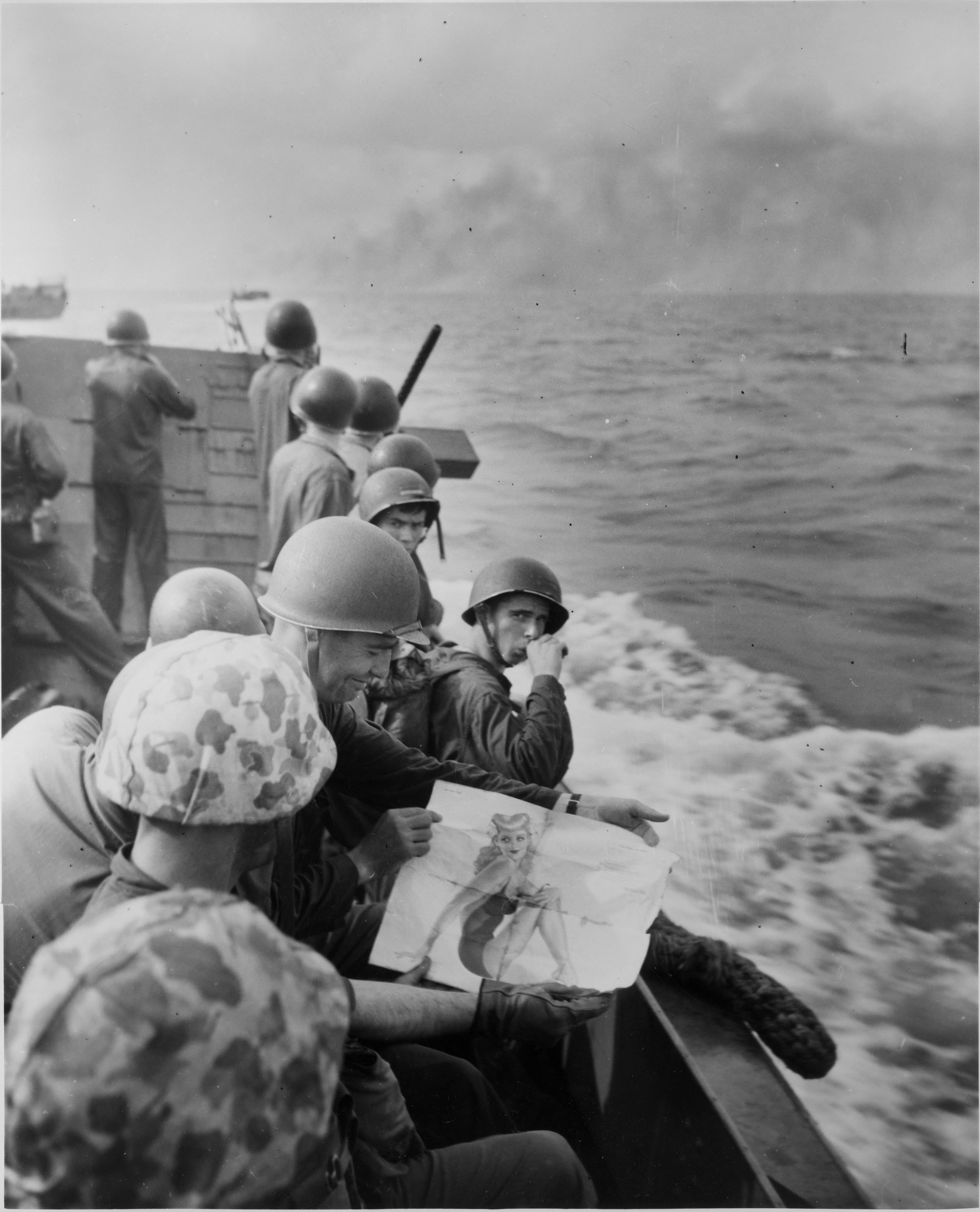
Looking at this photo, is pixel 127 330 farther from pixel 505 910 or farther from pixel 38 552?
pixel 505 910

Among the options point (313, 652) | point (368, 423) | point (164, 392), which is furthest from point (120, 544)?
point (313, 652)

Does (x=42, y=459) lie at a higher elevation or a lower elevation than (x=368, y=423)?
lower

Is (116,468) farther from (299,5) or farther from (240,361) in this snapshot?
(299,5)

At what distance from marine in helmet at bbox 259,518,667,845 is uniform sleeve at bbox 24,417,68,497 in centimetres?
178

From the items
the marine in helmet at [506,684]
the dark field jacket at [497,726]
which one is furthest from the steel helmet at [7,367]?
the dark field jacket at [497,726]

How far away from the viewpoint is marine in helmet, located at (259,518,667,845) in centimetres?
250

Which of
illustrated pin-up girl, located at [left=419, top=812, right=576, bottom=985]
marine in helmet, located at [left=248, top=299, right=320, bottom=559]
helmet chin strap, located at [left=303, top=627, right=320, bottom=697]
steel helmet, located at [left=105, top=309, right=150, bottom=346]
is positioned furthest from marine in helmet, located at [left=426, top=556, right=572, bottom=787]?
steel helmet, located at [left=105, top=309, right=150, bottom=346]

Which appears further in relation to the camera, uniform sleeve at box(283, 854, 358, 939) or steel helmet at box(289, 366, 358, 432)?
steel helmet at box(289, 366, 358, 432)

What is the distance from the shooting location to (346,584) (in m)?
2.50

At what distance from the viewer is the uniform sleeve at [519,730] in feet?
9.37

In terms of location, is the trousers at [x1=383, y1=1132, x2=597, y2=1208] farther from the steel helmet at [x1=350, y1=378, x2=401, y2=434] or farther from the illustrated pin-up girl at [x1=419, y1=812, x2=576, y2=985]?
the steel helmet at [x1=350, y1=378, x2=401, y2=434]

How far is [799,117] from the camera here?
292 centimetres

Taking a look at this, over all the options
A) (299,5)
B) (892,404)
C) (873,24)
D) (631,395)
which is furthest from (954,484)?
(299,5)

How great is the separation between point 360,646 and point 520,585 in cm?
78
